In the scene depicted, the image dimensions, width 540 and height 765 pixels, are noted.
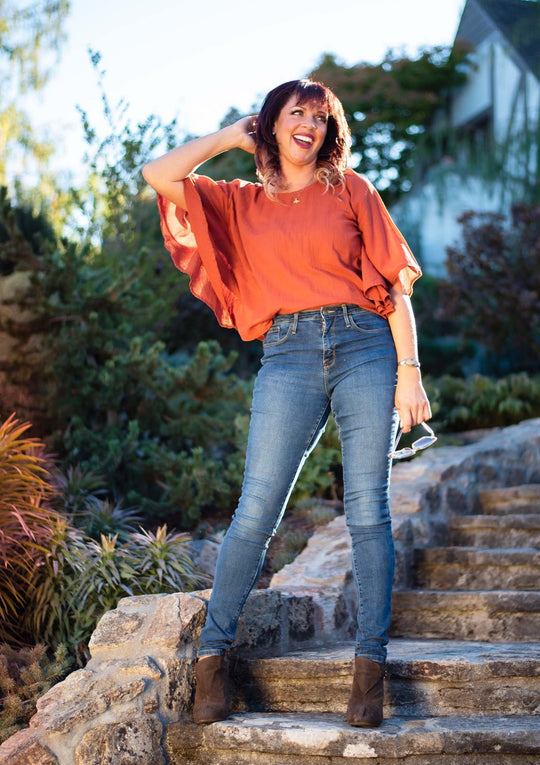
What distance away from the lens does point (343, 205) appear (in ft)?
8.18

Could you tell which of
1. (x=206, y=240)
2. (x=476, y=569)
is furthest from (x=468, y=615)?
(x=206, y=240)

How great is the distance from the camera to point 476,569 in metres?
3.79

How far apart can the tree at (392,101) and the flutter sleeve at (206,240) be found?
11802 millimetres

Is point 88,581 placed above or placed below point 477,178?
below

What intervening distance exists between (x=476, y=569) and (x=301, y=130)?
7.22 feet

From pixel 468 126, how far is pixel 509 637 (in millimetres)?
11886

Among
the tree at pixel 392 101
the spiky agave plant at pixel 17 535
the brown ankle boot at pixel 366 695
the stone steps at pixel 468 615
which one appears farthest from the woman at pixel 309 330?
the tree at pixel 392 101

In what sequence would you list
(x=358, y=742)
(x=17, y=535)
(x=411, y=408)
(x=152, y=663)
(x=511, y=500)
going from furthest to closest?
(x=511, y=500)
(x=17, y=535)
(x=152, y=663)
(x=411, y=408)
(x=358, y=742)

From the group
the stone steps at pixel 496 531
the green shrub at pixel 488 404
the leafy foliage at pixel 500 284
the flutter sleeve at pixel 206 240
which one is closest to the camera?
the flutter sleeve at pixel 206 240

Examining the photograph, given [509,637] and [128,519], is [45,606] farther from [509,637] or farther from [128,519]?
[509,637]

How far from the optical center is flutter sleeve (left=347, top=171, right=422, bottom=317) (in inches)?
95.9

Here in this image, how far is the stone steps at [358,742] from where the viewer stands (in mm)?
2205

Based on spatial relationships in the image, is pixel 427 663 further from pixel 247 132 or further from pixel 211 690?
pixel 247 132

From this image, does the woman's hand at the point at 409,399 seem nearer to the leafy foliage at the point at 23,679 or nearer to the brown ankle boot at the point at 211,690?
the brown ankle boot at the point at 211,690
